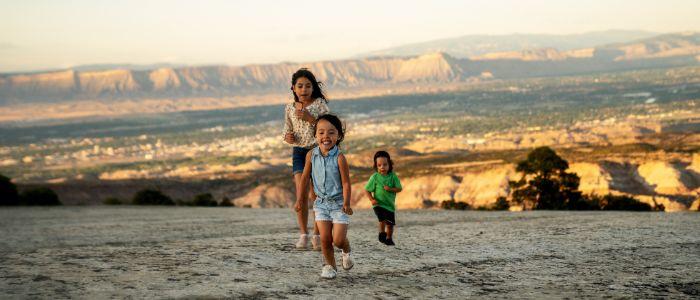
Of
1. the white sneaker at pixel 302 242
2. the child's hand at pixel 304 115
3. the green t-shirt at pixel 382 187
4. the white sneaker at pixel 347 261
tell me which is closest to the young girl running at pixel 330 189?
the white sneaker at pixel 347 261

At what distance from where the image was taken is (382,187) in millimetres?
10695

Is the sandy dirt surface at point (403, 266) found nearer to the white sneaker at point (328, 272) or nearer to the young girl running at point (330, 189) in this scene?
the white sneaker at point (328, 272)

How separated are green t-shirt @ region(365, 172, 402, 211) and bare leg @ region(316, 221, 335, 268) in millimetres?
2566

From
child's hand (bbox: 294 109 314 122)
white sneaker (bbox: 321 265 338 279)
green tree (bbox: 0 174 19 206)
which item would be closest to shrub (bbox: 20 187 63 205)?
green tree (bbox: 0 174 19 206)

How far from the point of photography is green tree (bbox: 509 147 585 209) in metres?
40.6

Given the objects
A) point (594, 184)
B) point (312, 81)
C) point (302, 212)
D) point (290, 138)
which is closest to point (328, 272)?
point (302, 212)

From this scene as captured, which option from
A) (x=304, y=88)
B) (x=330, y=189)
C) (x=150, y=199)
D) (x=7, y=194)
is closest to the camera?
(x=330, y=189)

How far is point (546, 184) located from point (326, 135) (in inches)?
1380

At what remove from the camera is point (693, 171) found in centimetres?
5969

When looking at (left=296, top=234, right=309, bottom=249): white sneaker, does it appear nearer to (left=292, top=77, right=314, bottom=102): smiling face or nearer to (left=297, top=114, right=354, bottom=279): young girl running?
(left=292, top=77, right=314, bottom=102): smiling face

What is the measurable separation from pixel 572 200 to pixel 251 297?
113ft

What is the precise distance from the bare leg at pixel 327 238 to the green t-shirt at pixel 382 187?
257 centimetres

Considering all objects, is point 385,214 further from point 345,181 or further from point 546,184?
point 546,184

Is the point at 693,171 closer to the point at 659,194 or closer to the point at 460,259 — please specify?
the point at 659,194
